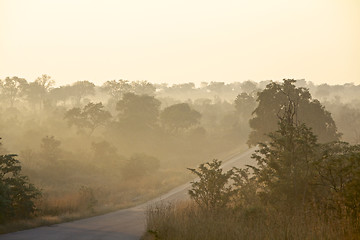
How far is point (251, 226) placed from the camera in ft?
38.9

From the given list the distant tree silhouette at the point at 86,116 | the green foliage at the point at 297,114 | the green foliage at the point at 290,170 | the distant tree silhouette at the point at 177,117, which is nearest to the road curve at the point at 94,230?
the green foliage at the point at 290,170

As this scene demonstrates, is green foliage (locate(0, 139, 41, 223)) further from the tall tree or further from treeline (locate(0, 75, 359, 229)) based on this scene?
the tall tree

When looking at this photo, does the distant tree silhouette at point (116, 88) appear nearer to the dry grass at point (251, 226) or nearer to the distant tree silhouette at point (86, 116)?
the distant tree silhouette at point (86, 116)

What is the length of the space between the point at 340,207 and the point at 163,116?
62.8 m

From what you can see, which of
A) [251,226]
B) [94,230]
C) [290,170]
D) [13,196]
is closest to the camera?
[251,226]

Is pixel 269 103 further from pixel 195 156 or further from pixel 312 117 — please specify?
pixel 195 156

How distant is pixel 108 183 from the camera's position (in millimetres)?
41156

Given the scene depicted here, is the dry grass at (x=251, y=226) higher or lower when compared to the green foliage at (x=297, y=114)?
lower

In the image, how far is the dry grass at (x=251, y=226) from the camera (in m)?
10.0

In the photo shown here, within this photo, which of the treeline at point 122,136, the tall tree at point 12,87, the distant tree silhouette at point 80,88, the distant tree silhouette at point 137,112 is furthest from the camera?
the distant tree silhouette at point 80,88

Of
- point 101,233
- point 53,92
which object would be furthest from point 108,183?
point 53,92

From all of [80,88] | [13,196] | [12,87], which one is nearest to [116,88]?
[80,88]

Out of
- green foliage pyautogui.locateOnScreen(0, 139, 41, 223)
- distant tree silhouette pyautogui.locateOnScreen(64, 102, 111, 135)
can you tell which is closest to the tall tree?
distant tree silhouette pyautogui.locateOnScreen(64, 102, 111, 135)

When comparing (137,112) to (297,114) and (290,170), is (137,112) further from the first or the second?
(290,170)
